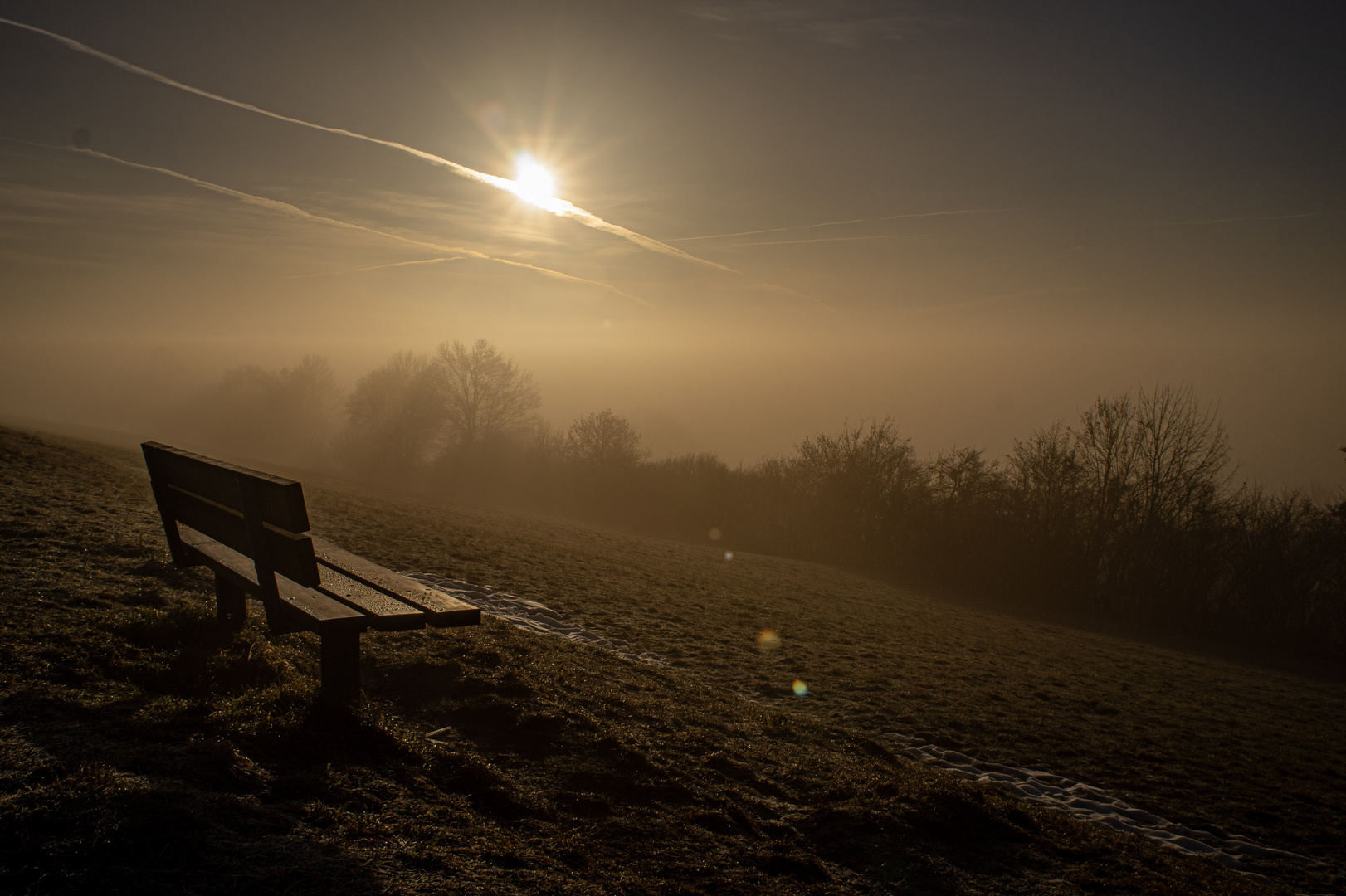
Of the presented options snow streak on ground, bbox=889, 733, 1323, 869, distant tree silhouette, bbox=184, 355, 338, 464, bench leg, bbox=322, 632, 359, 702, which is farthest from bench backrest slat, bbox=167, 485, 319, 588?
distant tree silhouette, bbox=184, 355, 338, 464

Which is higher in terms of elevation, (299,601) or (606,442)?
(606,442)

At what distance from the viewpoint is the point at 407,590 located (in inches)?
162

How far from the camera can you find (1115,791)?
5.59 meters

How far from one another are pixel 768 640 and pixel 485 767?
6.29 m

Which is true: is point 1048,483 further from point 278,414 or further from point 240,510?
point 278,414

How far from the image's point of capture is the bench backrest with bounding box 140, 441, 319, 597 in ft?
11.3

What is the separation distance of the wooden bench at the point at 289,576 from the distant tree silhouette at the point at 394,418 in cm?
5366

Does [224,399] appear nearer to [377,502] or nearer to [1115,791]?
[377,502]

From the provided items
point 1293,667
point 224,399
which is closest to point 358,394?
point 224,399

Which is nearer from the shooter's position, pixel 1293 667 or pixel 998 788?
pixel 998 788

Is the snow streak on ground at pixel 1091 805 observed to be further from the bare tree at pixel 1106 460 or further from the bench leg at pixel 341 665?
the bare tree at pixel 1106 460

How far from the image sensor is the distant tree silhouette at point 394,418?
56.9 meters

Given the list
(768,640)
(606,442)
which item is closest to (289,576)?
(768,640)

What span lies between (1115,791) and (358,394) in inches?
2530
